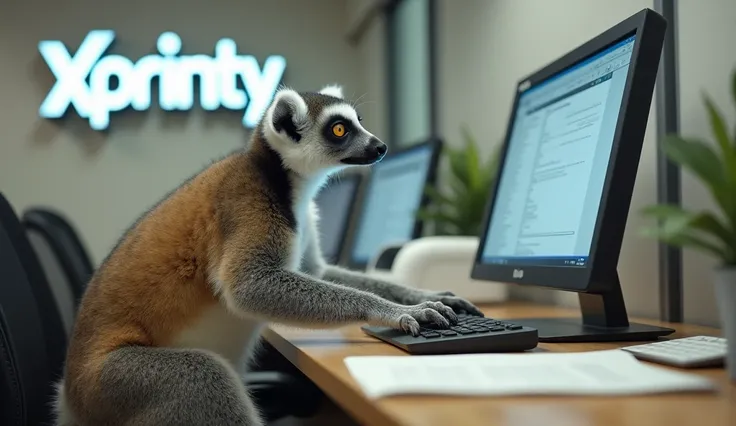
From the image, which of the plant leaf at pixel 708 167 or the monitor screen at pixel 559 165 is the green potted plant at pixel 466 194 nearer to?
the monitor screen at pixel 559 165

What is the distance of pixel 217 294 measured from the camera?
1.53 metres

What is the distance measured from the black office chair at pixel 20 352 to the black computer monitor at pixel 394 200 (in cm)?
143

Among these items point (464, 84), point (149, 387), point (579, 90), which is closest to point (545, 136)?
point (579, 90)

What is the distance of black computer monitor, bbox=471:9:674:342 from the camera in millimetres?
1338

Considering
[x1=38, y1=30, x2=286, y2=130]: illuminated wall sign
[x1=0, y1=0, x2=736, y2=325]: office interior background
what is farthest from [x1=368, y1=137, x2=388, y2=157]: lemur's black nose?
[x1=38, y1=30, x2=286, y2=130]: illuminated wall sign

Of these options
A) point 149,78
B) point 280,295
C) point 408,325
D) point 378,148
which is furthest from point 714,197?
point 149,78

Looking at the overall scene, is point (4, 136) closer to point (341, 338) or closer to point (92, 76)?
point (92, 76)

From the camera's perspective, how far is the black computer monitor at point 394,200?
2916 mm

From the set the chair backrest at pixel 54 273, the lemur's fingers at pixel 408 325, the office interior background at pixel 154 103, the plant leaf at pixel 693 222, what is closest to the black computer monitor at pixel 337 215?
the office interior background at pixel 154 103

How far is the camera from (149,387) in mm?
1356

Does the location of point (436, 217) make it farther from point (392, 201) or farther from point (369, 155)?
point (369, 155)

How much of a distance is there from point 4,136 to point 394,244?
3.85m

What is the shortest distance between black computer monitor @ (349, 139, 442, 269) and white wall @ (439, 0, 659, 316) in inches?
11.4

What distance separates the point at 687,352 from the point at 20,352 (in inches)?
46.7
